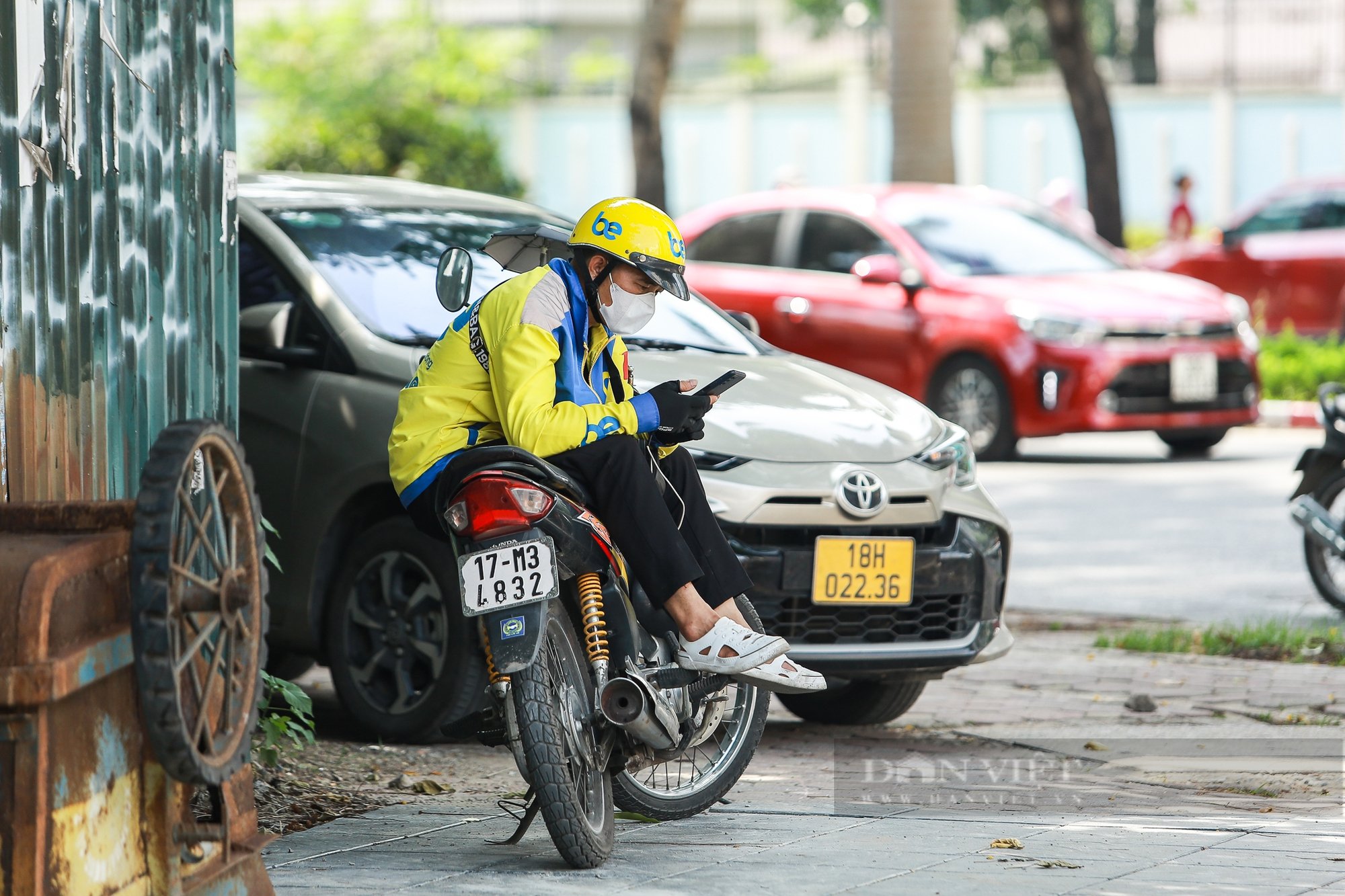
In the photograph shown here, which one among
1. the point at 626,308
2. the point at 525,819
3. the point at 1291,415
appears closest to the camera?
the point at 525,819

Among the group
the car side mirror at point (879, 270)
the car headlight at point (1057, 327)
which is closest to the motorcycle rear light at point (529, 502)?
the car side mirror at point (879, 270)

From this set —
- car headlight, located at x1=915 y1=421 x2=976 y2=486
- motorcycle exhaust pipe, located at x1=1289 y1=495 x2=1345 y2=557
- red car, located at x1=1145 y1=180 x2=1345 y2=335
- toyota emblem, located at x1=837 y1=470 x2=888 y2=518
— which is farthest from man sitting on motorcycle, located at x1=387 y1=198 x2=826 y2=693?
red car, located at x1=1145 y1=180 x2=1345 y2=335

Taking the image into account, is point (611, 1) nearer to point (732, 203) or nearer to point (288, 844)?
point (732, 203)

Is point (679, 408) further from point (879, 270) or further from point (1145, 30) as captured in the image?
point (1145, 30)

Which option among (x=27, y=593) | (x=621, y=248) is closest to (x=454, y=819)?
(x=621, y=248)

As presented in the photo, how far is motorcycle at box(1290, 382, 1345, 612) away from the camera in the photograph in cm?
877

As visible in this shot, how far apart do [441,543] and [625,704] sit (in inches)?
59.6

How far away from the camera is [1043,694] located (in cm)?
753

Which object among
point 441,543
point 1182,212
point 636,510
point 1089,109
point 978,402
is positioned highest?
point 1089,109

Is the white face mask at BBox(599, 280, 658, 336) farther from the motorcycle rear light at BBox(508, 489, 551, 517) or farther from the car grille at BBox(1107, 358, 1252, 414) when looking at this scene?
the car grille at BBox(1107, 358, 1252, 414)

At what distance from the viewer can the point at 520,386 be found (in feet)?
16.0

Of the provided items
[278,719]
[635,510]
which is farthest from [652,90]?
[635,510]

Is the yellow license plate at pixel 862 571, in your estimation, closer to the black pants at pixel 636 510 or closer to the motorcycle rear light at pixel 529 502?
the black pants at pixel 636 510

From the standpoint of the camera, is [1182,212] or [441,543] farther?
[1182,212]
